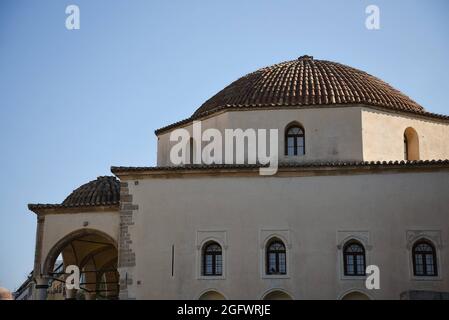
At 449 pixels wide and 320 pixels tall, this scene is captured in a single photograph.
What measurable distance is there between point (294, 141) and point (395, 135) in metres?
3.13

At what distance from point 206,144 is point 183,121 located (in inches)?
52.0

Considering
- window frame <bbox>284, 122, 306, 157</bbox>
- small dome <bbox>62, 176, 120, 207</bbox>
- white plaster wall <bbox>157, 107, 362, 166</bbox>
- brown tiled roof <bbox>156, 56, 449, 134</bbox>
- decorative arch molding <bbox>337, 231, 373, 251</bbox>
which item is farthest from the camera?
small dome <bbox>62, 176, 120, 207</bbox>

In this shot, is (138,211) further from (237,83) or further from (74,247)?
(237,83)

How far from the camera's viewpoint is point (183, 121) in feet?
72.9

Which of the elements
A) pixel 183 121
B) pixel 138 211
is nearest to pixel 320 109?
pixel 183 121

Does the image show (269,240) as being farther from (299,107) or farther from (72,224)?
(72,224)

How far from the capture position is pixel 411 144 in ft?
70.8

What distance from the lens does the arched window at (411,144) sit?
2134cm

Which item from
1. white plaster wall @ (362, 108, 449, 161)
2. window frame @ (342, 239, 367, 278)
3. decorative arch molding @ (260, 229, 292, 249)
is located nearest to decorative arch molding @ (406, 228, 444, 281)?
window frame @ (342, 239, 367, 278)

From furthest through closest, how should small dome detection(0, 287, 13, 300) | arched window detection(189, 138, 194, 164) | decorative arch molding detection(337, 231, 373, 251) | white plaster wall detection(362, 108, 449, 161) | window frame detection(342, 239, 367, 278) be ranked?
arched window detection(189, 138, 194, 164) < white plaster wall detection(362, 108, 449, 161) < decorative arch molding detection(337, 231, 373, 251) < window frame detection(342, 239, 367, 278) < small dome detection(0, 287, 13, 300)

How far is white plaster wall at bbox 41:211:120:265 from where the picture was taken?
20984mm

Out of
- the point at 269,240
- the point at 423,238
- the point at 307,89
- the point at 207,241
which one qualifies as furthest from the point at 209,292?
the point at 307,89

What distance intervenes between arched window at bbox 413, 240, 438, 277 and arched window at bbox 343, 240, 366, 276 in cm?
141

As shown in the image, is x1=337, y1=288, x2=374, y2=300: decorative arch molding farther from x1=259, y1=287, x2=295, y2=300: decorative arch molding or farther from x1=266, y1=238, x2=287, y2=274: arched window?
x1=266, y1=238, x2=287, y2=274: arched window
